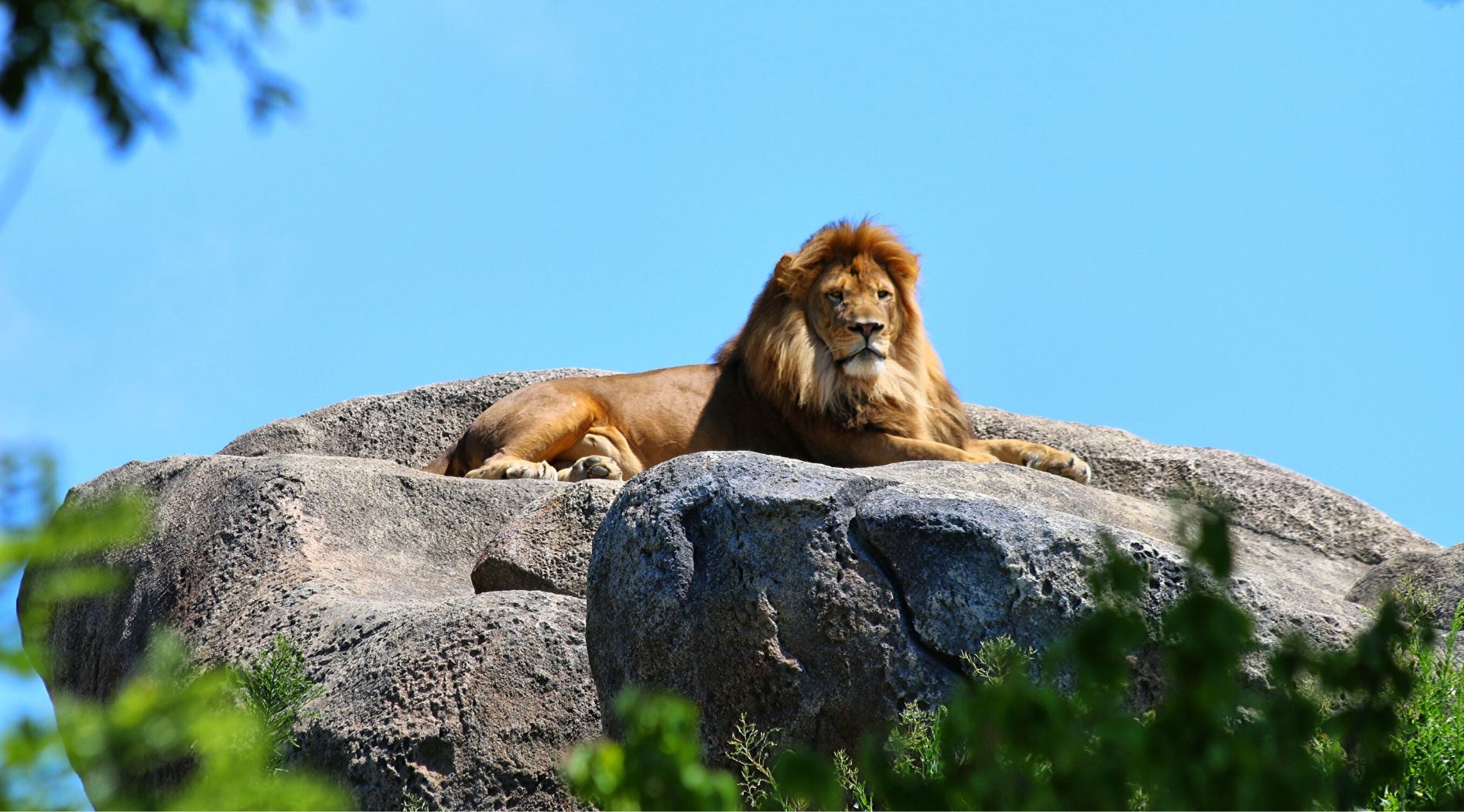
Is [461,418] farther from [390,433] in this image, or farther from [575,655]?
[575,655]

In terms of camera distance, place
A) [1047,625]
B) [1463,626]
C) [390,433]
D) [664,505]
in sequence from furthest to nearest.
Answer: [390,433]
[1463,626]
[664,505]
[1047,625]

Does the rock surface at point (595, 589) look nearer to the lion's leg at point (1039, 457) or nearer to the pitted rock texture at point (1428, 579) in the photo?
the pitted rock texture at point (1428, 579)

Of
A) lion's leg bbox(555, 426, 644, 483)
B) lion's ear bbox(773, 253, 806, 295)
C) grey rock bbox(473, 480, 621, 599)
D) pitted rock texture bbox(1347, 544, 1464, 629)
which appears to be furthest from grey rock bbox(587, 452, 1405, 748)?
lion's ear bbox(773, 253, 806, 295)

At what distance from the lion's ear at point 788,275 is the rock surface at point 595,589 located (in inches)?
83.0

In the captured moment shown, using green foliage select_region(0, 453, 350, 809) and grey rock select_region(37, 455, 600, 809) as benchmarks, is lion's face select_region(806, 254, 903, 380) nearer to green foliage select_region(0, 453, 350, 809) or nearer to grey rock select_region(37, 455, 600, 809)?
→ grey rock select_region(37, 455, 600, 809)

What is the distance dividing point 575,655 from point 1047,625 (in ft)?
6.34

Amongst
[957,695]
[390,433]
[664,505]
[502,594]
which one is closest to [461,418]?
[390,433]

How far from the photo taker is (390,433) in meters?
10.8

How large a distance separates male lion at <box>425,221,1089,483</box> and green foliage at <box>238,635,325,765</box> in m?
2.83

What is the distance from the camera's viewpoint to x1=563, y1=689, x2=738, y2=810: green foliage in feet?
5.63

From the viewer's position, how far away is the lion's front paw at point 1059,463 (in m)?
7.89

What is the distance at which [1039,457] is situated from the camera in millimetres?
8141

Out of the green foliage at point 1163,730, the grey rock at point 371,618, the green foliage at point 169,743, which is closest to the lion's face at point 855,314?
the grey rock at point 371,618

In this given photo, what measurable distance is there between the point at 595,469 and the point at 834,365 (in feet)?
5.04
